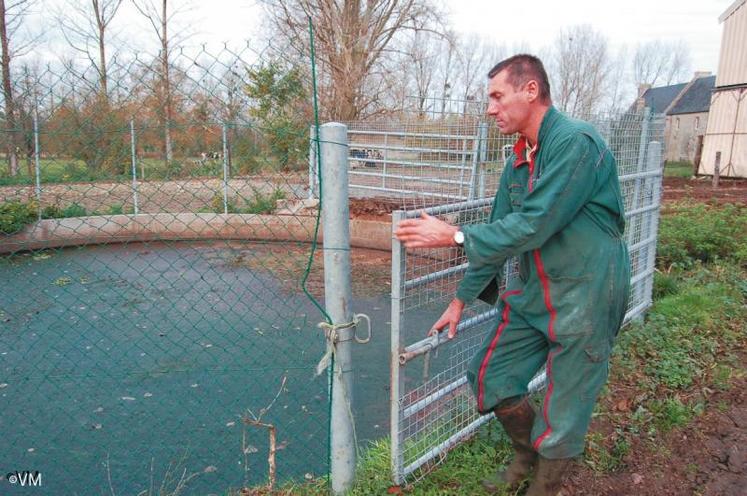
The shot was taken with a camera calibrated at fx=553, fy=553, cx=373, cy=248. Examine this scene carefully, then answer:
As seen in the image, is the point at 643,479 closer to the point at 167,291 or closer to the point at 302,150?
the point at 302,150

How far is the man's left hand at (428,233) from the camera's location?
6.93ft

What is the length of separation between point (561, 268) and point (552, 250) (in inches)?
3.1

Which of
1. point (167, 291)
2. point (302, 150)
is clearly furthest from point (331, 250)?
→ point (167, 291)

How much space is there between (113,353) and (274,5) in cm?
1462

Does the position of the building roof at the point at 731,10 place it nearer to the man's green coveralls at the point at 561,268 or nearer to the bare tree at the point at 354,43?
the bare tree at the point at 354,43

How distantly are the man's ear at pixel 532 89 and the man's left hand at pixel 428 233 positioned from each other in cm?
59

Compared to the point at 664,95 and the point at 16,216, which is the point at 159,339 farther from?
the point at 664,95

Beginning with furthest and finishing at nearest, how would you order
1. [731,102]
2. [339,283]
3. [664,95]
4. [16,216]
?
[664,95] → [731,102] → [16,216] → [339,283]

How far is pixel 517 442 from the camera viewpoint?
257cm

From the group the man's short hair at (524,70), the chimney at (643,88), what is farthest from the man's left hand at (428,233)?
the chimney at (643,88)

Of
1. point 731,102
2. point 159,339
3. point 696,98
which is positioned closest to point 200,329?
point 159,339

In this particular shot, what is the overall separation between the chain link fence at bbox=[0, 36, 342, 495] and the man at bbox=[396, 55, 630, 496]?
88cm

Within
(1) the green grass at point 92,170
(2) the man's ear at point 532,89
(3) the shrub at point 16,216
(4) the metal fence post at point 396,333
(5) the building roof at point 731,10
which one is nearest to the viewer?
(2) the man's ear at point 532,89

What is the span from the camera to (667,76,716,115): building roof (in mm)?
37875
